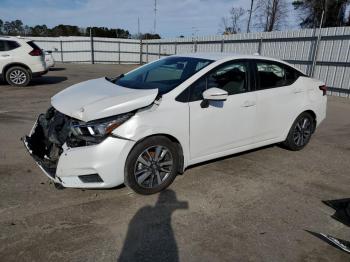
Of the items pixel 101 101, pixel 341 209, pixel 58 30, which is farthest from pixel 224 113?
pixel 58 30

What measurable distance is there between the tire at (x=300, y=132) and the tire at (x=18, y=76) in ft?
34.0

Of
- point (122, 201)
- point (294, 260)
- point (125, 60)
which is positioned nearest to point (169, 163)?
point (122, 201)

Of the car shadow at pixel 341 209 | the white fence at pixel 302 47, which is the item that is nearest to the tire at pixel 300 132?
the car shadow at pixel 341 209

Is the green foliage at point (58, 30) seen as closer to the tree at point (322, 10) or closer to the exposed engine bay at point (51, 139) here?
the tree at point (322, 10)

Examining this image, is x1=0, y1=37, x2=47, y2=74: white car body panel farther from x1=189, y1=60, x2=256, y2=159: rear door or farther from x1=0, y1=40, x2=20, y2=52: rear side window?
x1=189, y1=60, x2=256, y2=159: rear door

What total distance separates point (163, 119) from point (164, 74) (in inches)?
46.7

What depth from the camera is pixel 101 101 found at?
11.2ft

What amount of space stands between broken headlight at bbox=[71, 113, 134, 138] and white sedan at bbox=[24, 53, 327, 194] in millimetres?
10

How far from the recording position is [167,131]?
358 centimetres

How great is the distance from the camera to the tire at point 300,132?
516 cm

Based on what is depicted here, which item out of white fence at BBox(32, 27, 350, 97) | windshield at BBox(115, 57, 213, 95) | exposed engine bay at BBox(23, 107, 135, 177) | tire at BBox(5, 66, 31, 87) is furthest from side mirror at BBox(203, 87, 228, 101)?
tire at BBox(5, 66, 31, 87)

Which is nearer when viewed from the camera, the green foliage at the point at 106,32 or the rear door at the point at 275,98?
the rear door at the point at 275,98

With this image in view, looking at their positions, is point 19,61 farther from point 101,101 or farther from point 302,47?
point 302,47

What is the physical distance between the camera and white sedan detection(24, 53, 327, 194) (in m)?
3.27
